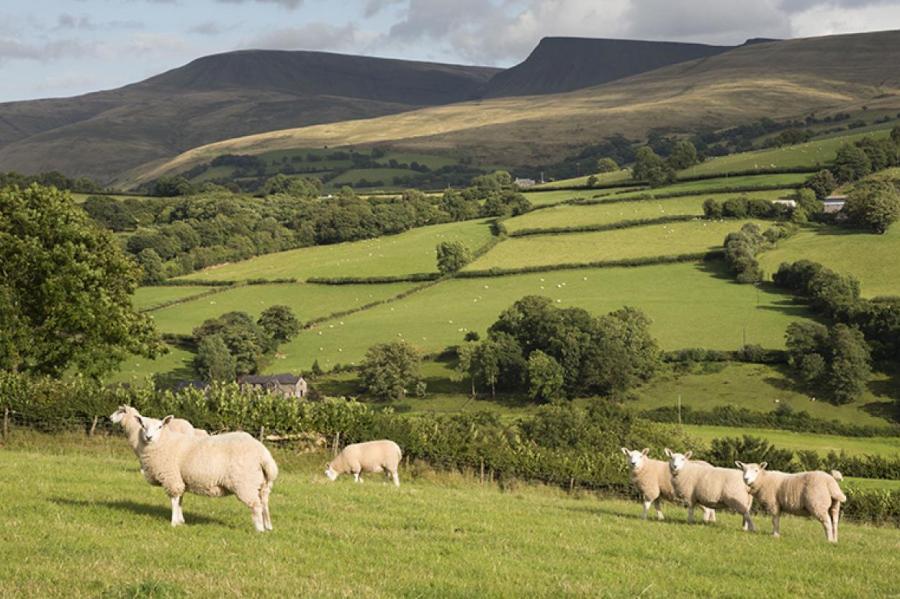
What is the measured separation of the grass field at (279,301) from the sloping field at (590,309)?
4272mm

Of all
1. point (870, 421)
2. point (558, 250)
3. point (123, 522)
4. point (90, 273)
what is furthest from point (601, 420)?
point (558, 250)

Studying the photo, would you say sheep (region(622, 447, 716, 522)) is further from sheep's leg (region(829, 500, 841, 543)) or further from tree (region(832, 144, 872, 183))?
tree (region(832, 144, 872, 183))

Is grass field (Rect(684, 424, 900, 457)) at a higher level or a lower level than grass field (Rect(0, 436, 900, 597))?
lower

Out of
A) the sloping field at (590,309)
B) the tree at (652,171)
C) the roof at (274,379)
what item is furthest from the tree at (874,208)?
the roof at (274,379)

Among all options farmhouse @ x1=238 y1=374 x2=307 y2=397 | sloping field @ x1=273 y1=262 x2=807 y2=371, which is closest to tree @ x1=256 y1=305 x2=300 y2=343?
sloping field @ x1=273 y1=262 x2=807 y2=371

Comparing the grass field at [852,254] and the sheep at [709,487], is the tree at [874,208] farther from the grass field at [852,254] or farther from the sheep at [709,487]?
the sheep at [709,487]

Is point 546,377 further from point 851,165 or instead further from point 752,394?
point 851,165

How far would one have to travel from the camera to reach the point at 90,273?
135ft

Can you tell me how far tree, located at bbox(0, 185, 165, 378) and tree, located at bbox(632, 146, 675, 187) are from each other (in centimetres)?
13064

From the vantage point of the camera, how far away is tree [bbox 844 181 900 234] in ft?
406

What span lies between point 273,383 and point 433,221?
8002 cm

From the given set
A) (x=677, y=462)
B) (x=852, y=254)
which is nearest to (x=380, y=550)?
(x=677, y=462)

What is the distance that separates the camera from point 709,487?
23.2 meters

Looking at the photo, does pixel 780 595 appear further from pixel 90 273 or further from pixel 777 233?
pixel 777 233
